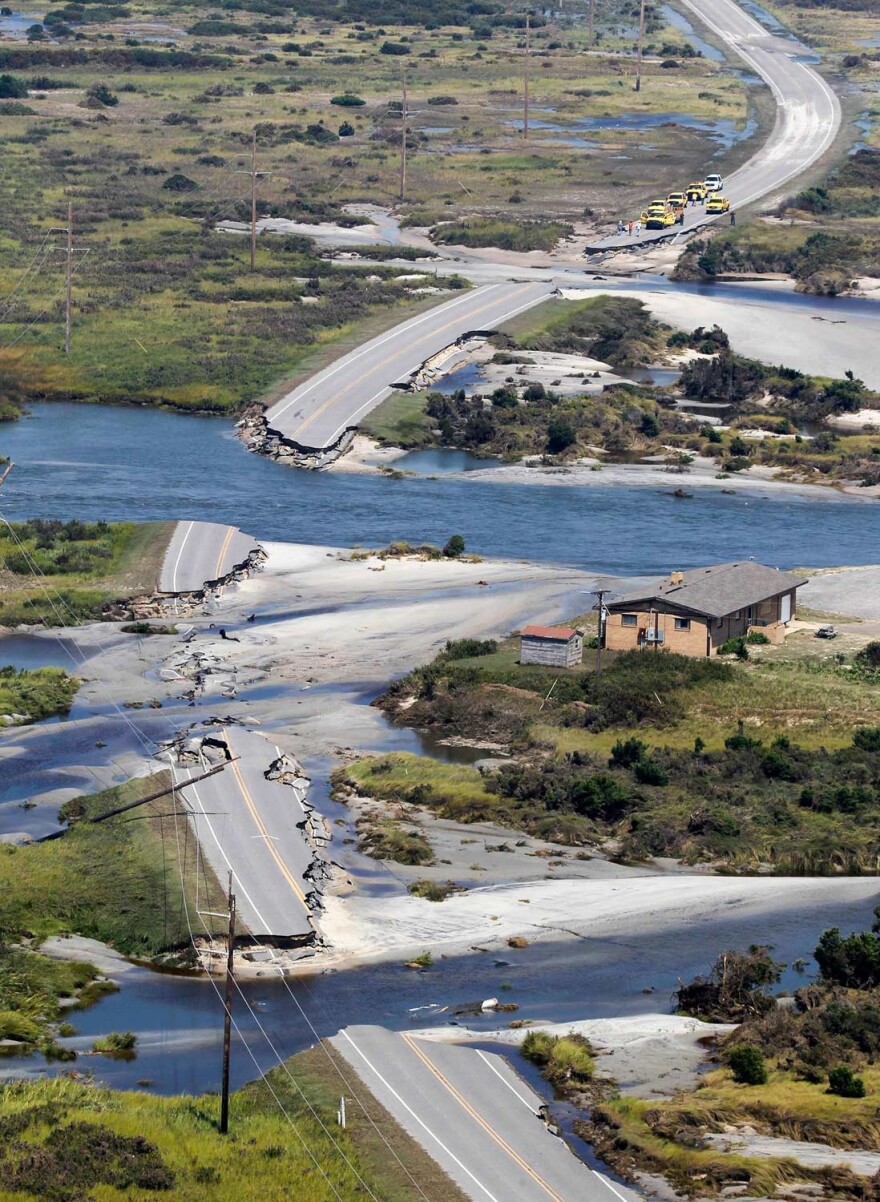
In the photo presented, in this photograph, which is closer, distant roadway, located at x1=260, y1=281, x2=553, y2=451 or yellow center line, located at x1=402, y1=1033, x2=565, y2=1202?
yellow center line, located at x1=402, y1=1033, x2=565, y2=1202

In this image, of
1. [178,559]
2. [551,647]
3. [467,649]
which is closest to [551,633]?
[551,647]

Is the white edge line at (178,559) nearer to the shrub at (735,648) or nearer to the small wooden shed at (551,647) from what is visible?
the small wooden shed at (551,647)

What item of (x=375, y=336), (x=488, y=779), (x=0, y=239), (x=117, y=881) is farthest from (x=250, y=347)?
(x=117, y=881)

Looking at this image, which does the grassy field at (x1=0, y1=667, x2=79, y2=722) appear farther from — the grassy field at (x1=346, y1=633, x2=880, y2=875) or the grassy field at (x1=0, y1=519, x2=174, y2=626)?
the grassy field at (x1=346, y1=633, x2=880, y2=875)

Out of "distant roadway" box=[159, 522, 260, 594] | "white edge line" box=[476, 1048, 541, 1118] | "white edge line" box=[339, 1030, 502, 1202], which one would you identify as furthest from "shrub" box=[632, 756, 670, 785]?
"distant roadway" box=[159, 522, 260, 594]

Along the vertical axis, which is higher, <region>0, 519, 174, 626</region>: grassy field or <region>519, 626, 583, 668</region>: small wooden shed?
<region>519, 626, 583, 668</region>: small wooden shed

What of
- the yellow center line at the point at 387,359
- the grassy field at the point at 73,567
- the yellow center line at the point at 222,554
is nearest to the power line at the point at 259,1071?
the grassy field at the point at 73,567
